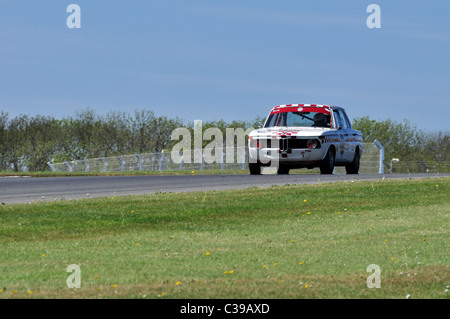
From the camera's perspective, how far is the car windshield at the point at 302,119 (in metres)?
23.9

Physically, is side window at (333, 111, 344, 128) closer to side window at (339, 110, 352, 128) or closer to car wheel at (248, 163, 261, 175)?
side window at (339, 110, 352, 128)

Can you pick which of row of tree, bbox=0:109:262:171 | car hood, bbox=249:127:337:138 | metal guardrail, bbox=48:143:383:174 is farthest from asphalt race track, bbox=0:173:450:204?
row of tree, bbox=0:109:262:171

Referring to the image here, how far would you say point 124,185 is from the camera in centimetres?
2291

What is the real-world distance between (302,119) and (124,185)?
610cm

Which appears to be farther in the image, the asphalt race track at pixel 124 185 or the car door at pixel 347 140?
the car door at pixel 347 140

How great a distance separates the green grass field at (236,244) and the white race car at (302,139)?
1865mm

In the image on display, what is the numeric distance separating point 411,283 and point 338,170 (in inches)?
1246

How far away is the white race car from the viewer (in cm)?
2277

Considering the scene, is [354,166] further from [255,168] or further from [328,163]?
[255,168]

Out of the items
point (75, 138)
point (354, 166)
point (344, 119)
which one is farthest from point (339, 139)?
point (75, 138)

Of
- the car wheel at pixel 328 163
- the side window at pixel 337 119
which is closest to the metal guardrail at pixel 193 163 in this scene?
the side window at pixel 337 119

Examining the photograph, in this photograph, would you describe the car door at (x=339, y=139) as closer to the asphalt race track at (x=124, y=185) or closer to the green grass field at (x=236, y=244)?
the asphalt race track at (x=124, y=185)
